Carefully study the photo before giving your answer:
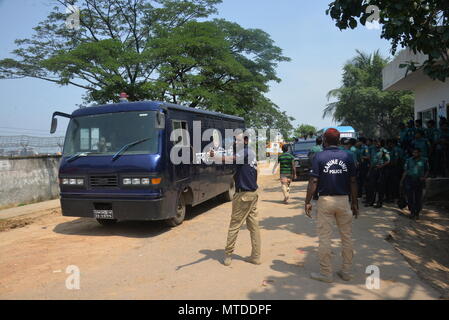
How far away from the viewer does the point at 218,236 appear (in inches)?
276

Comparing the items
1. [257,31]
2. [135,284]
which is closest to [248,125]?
[257,31]

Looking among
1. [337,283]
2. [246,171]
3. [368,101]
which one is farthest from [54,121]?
[368,101]

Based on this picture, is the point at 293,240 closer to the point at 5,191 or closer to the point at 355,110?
the point at 5,191

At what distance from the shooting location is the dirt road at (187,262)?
4242 millimetres

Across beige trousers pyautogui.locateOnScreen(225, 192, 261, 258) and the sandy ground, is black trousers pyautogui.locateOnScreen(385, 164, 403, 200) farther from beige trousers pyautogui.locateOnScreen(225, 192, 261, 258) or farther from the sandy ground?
beige trousers pyautogui.locateOnScreen(225, 192, 261, 258)

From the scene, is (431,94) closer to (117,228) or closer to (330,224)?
(330,224)

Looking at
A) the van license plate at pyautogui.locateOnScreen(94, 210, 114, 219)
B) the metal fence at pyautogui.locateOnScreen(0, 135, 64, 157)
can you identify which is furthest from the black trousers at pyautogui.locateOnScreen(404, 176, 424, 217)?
the metal fence at pyautogui.locateOnScreen(0, 135, 64, 157)

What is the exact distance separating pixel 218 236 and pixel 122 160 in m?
2.33

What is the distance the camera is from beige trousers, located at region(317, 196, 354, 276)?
441 centimetres

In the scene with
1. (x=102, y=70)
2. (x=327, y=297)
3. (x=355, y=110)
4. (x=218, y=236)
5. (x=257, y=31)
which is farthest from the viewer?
(x=355, y=110)

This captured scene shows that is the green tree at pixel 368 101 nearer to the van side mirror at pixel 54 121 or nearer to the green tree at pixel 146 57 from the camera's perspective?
the green tree at pixel 146 57

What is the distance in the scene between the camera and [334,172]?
4.42 m

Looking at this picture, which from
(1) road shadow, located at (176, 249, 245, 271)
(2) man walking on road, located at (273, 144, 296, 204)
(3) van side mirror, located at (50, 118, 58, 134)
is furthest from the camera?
(2) man walking on road, located at (273, 144, 296, 204)

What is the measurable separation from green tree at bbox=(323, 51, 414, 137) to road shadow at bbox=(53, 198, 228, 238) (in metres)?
24.5
